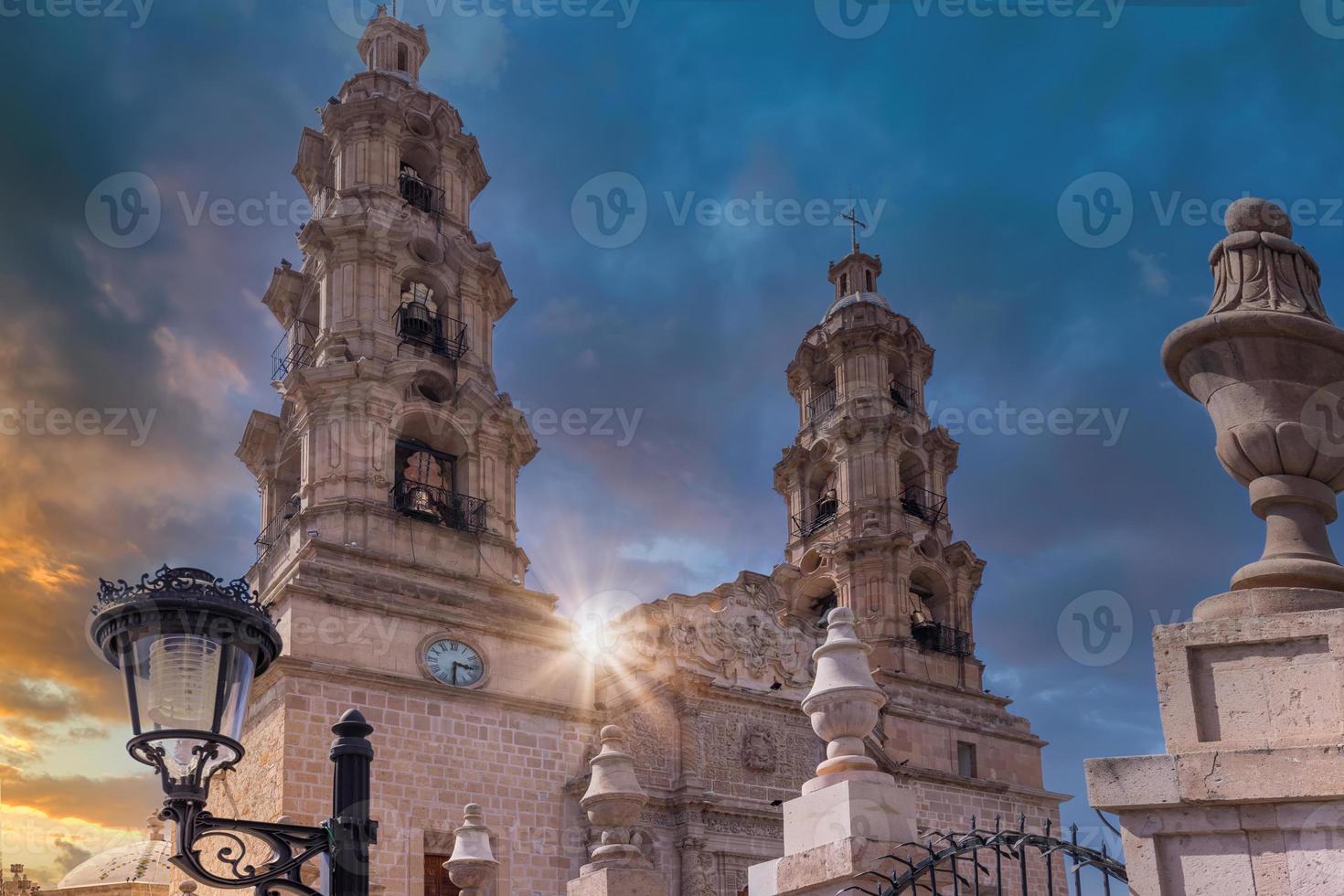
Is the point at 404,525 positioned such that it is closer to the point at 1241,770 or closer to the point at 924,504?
the point at 924,504

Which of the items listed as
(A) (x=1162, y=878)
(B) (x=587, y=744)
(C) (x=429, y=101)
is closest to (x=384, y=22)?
(C) (x=429, y=101)

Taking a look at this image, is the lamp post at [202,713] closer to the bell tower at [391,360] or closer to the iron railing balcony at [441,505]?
the bell tower at [391,360]

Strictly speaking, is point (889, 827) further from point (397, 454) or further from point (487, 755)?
point (397, 454)

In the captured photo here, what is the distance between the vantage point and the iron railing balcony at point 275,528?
84.7 feet

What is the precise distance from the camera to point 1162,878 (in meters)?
5.25

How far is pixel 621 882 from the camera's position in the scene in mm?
9344

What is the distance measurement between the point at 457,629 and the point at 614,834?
47.2ft

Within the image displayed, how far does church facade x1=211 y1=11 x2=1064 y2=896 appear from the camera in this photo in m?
22.4

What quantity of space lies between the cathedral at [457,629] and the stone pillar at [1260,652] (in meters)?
17.4

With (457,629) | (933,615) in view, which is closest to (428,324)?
(457,629)

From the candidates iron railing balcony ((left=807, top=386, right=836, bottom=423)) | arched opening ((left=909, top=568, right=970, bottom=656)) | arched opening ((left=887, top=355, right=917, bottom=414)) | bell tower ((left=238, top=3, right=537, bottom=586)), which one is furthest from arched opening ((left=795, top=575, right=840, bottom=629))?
bell tower ((left=238, top=3, right=537, bottom=586))

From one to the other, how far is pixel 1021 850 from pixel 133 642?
387 cm

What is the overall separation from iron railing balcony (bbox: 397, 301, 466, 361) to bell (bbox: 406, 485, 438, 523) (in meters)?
3.13

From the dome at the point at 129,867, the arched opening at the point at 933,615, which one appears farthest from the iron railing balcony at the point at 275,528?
the arched opening at the point at 933,615
